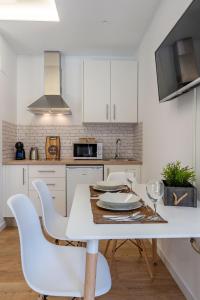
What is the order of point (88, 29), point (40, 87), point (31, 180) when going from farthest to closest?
point (40, 87) < point (31, 180) < point (88, 29)

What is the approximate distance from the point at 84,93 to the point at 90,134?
0.70 m

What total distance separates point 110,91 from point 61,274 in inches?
116

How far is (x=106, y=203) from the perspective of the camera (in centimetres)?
142

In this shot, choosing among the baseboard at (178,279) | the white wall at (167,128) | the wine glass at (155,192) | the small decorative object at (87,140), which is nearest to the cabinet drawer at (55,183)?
the small decorative object at (87,140)

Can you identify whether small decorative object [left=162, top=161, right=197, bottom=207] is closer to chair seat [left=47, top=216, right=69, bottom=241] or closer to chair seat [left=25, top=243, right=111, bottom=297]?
chair seat [left=25, top=243, right=111, bottom=297]

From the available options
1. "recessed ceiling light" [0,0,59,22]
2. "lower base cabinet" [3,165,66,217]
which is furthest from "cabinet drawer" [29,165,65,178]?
"recessed ceiling light" [0,0,59,22]

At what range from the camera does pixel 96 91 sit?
148 inches

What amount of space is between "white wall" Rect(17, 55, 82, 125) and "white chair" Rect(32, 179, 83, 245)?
2.31 meters

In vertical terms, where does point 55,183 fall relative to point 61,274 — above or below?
above

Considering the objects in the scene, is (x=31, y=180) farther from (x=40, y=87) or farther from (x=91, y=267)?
(x=91, y=267)

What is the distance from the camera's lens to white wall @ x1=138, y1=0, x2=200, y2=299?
1.84 metres

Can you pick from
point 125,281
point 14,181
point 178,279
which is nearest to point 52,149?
point 14,181

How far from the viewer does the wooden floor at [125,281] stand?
1895 millimetres

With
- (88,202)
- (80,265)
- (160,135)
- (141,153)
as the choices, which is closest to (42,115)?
(141,153)
